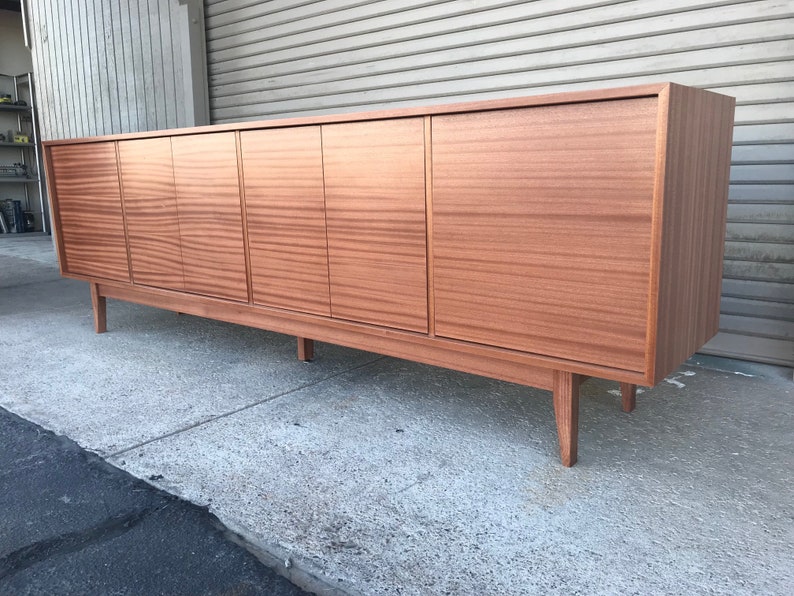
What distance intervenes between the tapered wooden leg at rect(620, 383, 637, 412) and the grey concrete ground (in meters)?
0.03

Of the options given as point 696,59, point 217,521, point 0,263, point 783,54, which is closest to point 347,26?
point 696,59

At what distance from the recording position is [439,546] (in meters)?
1.37

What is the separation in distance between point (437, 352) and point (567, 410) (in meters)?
0.43

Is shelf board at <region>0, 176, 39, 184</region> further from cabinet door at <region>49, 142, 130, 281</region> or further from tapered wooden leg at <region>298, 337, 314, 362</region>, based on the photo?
tapered wooden leg at <region>298, 337, 314, 362</region>

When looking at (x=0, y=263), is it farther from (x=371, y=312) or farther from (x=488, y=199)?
(x=488, y=199)

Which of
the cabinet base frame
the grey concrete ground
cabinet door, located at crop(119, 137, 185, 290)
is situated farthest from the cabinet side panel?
cabinet door, located at crop(119, 137, 185, 290)

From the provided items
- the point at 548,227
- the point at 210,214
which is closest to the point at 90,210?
the point at 210,214

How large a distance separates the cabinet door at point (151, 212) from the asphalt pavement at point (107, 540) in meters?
1.11

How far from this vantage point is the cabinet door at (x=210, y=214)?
2.40 meters

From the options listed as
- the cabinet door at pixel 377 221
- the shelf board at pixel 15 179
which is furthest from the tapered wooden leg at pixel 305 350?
the shelf board at pixel 15 179

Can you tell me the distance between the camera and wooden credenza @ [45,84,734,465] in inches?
58.0

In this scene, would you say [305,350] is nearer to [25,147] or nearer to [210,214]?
[210,214]

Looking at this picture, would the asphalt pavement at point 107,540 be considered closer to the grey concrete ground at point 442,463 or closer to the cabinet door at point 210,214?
the grey concrete ground at point 442,463

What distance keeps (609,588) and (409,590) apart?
38 cm
